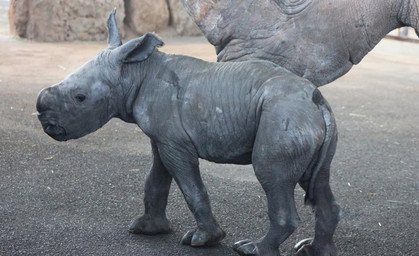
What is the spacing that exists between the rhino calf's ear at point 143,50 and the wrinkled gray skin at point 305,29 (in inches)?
20.1

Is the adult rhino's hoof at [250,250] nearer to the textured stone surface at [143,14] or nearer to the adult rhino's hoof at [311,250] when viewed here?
the adult rhino's hoof at [311,250]

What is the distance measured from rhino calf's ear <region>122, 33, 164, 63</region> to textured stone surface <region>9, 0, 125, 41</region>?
870cm

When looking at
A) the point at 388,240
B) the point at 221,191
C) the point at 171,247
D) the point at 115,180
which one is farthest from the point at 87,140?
the point at 388,240

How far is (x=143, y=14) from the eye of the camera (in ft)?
41.2

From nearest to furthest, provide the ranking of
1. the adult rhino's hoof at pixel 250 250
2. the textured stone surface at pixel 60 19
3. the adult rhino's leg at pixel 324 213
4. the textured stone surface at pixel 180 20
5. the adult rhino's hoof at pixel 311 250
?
the adult rhino's hoof at pixel 250 250 < the adult rhino's leg at pixel 324 213 < the adult rhino's hoof at pixel 311 250 < the textured stone surface at pixel 60 19 < the textured stone surface at pixel 180 20

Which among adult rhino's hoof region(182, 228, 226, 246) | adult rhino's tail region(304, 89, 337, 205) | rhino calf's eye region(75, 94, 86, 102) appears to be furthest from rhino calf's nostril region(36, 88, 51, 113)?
adult rhino's tail region(304, 89, 337, 205)

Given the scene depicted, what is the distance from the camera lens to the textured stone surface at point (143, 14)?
1252 centimetres

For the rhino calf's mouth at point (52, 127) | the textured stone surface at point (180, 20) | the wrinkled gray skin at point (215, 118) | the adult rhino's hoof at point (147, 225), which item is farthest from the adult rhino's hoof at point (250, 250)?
the textured stone surface at point (180, 20)

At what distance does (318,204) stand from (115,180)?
175 centimetres

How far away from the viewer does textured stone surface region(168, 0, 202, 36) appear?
13.0 meters

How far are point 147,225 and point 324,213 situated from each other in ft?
3.13

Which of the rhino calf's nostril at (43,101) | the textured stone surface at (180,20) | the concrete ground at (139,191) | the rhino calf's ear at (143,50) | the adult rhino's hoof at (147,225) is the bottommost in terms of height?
the textured stone surface at (180,20)

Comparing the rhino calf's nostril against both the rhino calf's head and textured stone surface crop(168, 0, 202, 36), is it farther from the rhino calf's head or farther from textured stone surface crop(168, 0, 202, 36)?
textured stone surface crop(168, 0, 202, 36)

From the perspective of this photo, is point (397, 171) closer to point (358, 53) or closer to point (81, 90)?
point (358, 53)
